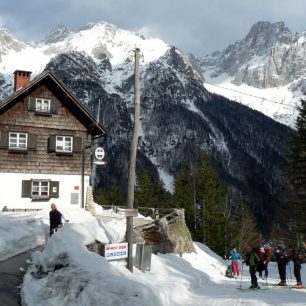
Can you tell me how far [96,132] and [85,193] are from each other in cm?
491

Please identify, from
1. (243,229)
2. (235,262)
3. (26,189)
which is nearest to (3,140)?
(26,189)

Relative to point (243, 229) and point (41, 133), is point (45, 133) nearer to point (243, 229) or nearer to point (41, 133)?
point (41, 133)

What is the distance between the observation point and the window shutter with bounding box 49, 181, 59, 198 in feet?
104

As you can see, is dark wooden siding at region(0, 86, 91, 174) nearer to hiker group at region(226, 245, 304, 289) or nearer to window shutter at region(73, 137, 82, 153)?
window shutter at region(73, 137, 82, 153)

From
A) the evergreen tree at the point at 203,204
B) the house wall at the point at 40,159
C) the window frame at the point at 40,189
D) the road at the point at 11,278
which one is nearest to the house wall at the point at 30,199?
the house wall at the point at 40,159

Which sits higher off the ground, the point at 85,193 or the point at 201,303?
the point at 85,193

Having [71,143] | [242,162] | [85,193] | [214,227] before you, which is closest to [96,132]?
[71,143]

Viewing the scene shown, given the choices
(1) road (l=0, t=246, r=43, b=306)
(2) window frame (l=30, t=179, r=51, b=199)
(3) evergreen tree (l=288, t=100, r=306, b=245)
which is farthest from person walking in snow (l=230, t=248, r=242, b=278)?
(2) window frame (l=30, t=179, r=51, b=199)

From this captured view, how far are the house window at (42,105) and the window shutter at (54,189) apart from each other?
5023mm

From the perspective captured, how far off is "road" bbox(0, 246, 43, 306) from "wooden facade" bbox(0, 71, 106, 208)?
46.5ft

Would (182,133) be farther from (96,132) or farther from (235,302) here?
(235,302)

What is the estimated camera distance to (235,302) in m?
14.1

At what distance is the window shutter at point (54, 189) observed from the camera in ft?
104

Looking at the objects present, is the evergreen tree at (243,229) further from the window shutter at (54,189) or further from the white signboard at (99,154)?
the window shutter at (54,189)
